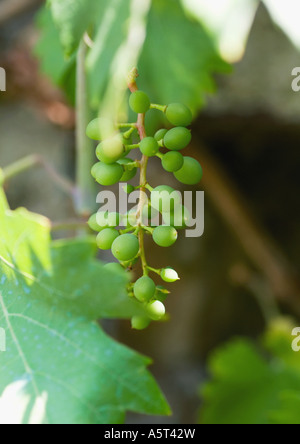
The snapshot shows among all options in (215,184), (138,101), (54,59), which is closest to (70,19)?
(138,101)

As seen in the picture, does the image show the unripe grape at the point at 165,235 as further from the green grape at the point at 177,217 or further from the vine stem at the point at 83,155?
the vine stem at the point at 83,155

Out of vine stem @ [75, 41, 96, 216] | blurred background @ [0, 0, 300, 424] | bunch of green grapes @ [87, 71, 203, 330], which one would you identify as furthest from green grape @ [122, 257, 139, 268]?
blurred background @ [0, 0, 300, 424]

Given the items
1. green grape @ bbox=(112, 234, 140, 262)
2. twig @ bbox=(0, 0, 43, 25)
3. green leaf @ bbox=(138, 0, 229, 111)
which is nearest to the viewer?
green grape @ bbox=(112, 234, 140, 262)

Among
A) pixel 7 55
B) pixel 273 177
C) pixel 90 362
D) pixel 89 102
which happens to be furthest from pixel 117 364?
pixel 273 177

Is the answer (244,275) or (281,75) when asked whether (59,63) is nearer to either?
(281,75)

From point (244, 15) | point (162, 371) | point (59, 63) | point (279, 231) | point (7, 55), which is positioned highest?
point (7, 55)

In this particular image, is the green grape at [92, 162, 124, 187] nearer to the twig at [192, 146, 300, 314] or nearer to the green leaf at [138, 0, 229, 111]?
the green leaf at [138, 0, 229, 111]
